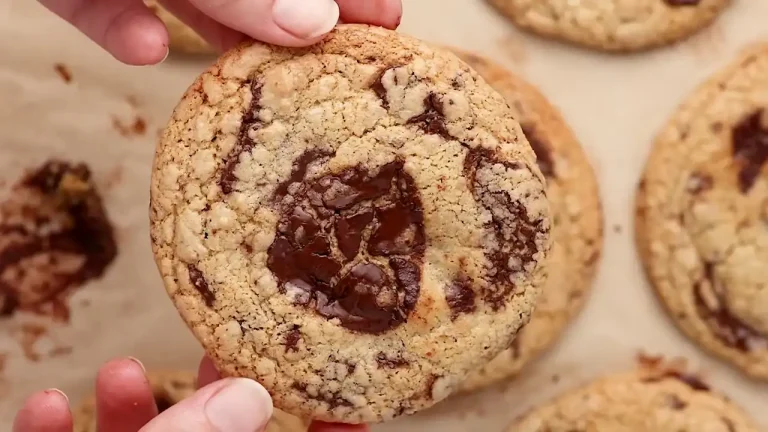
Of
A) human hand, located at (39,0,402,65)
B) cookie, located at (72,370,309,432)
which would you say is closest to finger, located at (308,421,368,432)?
cookie, located at (72,370,309,432)

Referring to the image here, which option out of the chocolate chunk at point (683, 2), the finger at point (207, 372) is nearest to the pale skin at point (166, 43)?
the finger at point (207, 372)

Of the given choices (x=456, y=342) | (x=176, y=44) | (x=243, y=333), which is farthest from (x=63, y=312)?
(x=456, y=342)

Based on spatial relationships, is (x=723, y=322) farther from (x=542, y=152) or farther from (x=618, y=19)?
(x=618, y=19)

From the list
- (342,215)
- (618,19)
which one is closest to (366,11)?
(342,215)

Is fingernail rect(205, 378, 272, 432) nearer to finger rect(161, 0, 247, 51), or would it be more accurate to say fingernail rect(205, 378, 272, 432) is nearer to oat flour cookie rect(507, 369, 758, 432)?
finger rect(161, 0, 247, 51)

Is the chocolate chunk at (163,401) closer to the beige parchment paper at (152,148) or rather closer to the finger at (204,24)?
the beige parchment paper at (152,148)

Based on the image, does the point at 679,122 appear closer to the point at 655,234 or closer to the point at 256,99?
the point at 655,234
